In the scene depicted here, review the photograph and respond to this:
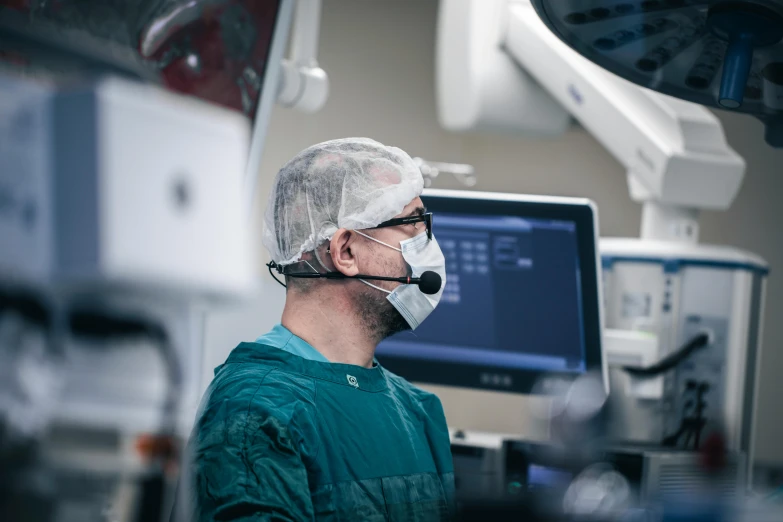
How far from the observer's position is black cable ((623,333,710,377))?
1.94 m

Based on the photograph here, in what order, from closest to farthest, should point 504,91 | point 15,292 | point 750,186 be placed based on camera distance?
point 15,292 < point 504,91 < point 750,186

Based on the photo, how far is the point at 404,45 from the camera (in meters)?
3.61

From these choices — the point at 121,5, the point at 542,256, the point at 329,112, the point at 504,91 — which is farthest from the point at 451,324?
the point at 121,5

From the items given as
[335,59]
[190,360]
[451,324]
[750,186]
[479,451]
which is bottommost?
[479,451]

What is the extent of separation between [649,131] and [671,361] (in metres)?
0.51

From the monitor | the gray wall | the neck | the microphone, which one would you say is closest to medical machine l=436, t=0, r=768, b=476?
the monitor

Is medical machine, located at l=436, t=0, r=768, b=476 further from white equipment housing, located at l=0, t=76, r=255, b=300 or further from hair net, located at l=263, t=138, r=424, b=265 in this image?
white equipment housing, located at l=0, t=76, r=255, b=300

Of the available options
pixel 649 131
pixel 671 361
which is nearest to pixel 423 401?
pixel 671 361

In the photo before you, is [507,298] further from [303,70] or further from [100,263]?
[100,263]

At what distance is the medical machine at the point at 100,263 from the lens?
232 mm

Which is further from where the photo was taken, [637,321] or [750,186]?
[750,186]

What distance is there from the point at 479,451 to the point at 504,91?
88 cm

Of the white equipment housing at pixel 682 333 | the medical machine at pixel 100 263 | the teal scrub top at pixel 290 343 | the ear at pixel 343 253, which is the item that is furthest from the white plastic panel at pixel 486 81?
the medical machine at pixel 100 263

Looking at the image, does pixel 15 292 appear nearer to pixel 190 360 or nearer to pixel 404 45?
pixel 190 360
